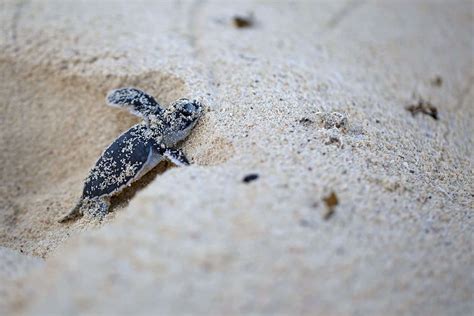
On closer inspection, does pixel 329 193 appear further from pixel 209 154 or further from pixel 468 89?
pixel 468 89

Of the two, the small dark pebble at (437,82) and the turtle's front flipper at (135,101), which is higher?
the small dark pebble at (437,82)

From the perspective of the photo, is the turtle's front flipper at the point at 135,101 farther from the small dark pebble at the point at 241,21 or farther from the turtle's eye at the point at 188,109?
the small dark pebble at the point at 241,21

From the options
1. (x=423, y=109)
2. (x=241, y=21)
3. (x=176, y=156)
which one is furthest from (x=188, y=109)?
(x=423, y=109)

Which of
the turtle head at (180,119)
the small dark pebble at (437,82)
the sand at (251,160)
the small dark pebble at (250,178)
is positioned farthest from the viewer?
the small dark pebble at (437,82)

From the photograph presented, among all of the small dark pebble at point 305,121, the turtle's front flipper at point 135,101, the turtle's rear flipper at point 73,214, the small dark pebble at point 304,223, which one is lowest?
the turtle's rear flipper at point 73,214

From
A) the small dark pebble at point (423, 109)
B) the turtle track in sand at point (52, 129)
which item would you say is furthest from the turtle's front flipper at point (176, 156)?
the small dark pebble at point (423, 109)

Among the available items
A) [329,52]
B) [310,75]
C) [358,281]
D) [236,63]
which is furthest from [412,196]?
[329,52]
